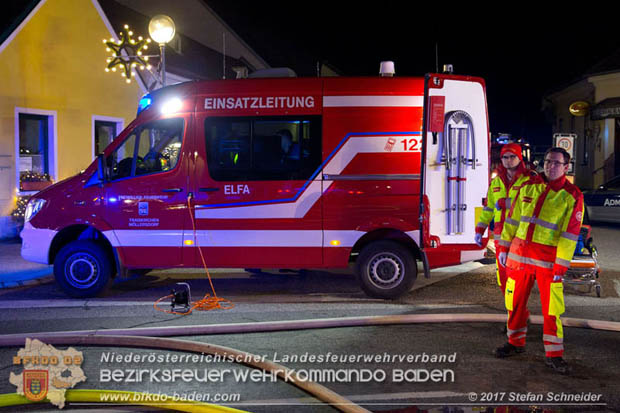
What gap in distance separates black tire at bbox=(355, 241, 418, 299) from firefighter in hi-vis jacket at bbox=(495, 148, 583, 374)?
2368 mm

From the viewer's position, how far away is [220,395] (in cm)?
451

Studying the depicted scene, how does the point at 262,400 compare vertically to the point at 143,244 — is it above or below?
below

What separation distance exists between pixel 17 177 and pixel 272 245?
314 inches

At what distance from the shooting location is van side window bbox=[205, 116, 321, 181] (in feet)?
25.1

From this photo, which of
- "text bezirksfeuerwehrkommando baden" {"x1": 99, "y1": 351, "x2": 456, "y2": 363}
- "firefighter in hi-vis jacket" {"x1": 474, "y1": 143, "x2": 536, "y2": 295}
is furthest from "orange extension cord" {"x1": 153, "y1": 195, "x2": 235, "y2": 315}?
"firefighter in hi-vis jacket" {"x1": 474, "y1": 143, "x2": 536, "y2": 295}

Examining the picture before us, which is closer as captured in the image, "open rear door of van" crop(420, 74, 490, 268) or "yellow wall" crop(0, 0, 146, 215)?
"open rear door of van" crop(420, 74, 490, 268)

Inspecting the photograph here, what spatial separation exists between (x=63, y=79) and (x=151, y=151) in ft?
24.3

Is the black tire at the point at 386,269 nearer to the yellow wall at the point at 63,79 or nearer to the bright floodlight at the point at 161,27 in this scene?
the bright floodlight at the point at 161,27

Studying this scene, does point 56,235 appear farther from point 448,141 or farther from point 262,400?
point 448,141

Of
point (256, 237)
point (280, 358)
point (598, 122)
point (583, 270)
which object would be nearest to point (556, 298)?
point (280, 358)

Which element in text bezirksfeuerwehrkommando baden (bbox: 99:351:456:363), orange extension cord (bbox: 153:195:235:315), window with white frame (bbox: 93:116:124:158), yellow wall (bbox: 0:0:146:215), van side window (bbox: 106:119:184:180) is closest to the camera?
text bezirksfeuerwehrkommando baden (bbox: 99:351:456:363)

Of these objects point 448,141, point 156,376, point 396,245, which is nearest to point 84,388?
point 156,376

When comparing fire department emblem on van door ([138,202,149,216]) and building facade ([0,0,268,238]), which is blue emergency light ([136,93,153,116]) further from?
building facade ([0,0,268,238])

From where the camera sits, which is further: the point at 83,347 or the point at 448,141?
the point at 448,141
